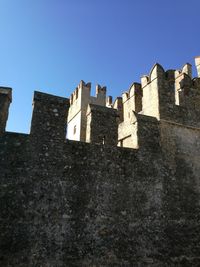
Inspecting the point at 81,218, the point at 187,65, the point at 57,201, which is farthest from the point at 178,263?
the point at 187,65

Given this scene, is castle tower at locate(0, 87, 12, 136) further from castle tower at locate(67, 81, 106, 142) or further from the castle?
castle tower at locate(67, 81, 106, 142)

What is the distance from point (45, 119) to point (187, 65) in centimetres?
697

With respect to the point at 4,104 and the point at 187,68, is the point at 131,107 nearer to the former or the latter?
the point at 187,68

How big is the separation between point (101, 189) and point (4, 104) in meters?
3.40

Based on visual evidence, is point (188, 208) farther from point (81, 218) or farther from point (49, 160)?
point (49, 160)

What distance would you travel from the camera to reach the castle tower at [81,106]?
15951 mm

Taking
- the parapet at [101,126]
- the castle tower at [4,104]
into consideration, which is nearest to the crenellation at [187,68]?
the parapet at [101,126]

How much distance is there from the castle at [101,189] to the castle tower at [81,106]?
Result: 5.69 metres

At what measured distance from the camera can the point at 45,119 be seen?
338 inches

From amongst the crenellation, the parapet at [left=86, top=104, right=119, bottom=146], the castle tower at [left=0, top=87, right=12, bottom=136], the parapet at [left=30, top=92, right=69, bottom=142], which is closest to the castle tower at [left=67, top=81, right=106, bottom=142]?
the crenellation

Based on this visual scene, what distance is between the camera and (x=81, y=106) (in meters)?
16.7

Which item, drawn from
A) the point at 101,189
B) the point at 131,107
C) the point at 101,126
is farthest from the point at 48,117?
the point at 131,107

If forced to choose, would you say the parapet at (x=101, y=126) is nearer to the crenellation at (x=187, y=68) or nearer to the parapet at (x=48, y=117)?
the parapet at (x=48, y=117)

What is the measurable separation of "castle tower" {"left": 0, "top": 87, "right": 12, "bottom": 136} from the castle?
25mm
